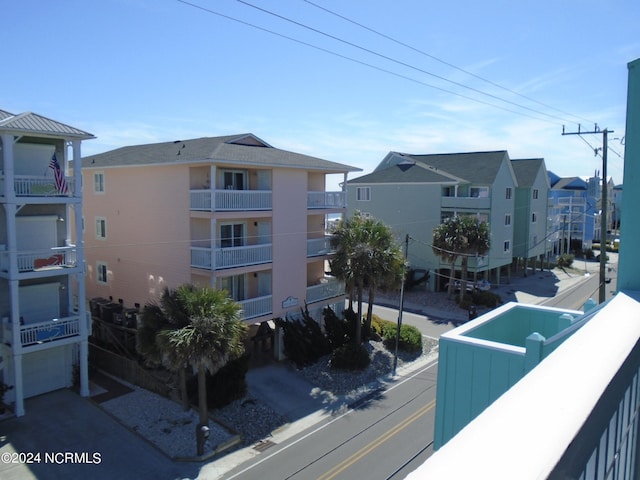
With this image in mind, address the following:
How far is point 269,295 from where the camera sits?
2542 cm

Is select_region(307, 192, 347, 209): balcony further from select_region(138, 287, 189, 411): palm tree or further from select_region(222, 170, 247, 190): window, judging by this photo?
select_region(138, 287, 189, 411): palm tree

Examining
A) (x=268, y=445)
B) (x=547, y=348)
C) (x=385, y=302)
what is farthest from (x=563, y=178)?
(x=547, y=348)

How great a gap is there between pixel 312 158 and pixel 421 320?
1362 cm

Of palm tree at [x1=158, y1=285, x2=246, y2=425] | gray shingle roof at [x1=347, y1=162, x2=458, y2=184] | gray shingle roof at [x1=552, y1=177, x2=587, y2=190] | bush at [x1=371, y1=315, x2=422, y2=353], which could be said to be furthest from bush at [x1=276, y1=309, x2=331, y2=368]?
gray shingle roof at [x1=552, y1=177, x2=587, y2=190]

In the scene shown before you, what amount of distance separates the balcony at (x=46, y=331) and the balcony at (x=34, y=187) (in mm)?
5083

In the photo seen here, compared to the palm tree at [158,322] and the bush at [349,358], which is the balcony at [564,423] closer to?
the palm tree at [158,322]

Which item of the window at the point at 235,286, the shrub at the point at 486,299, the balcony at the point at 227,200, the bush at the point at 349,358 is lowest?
the bush at the point at 349,358

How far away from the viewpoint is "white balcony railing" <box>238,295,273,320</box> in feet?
79.0

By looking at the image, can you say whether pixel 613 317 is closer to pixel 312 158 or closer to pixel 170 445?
pixel 170 445

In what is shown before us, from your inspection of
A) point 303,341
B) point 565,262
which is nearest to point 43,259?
point 303,341

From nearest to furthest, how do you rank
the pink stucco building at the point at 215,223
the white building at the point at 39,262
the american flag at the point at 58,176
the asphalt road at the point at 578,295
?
the white building at the point at 39,262 < the american flag at the point at 58,176 < the pink stucco building at the point at 215,223 < the asphalt road at the point at 578,295

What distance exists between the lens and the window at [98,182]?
28.4 m

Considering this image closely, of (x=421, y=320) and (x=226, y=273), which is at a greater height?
(x=226, y=273)

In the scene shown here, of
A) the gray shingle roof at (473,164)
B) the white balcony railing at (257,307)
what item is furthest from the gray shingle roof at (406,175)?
the white balcony railing at (257,307)
